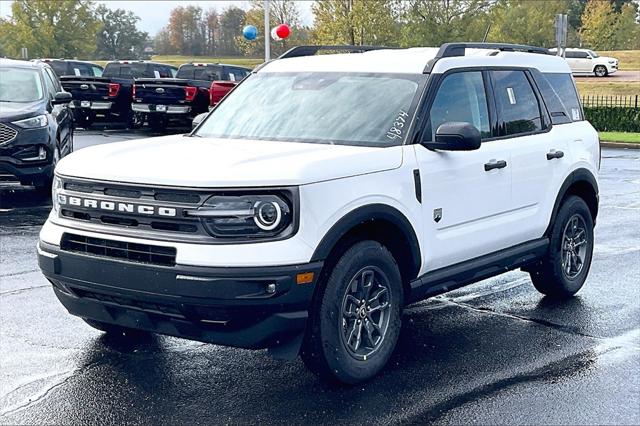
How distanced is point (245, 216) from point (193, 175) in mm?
354

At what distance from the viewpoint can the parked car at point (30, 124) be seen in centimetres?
1226

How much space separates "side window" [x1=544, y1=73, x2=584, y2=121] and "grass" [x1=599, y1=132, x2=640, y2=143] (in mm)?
18987

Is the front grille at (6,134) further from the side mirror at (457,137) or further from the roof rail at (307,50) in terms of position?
the side mirror at (457,137)

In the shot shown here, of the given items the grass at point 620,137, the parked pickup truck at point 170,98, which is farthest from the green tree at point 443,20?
the parked pickup truck at point 170,98

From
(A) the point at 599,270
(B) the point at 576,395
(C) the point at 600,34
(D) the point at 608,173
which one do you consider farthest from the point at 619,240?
(C) the point at 600,34

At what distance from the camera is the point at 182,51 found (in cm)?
10481

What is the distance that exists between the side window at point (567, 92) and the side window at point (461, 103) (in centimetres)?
114

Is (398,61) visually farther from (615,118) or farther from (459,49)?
(615,118)

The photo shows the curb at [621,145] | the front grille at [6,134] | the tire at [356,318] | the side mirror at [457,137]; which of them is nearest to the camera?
the tire at [356,318]

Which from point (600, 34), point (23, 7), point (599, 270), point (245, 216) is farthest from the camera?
point (600, 34)

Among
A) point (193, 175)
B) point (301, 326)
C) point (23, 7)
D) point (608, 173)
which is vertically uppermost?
point (23, 7)

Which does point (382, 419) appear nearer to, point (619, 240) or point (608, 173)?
point (619, 240)

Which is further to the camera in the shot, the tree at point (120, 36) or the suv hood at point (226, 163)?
the tree at point (120, 36)

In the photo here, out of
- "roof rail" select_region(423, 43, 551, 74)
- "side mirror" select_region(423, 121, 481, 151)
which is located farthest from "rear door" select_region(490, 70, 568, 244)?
"side mirror" select_region(423, 121, 481, 151)
